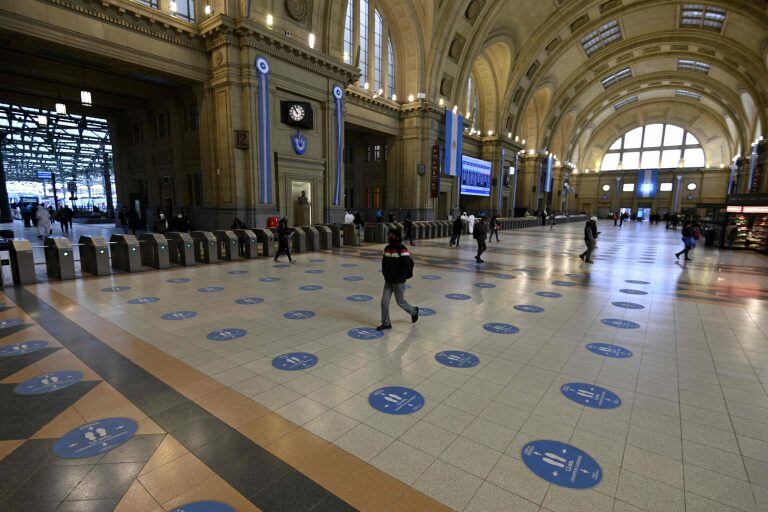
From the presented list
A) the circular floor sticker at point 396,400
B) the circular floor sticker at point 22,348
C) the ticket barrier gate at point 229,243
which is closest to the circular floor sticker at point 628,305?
the circular floor sticker at point 396,400

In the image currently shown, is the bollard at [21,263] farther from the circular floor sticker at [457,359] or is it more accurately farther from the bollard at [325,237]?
the circular floor sticker at [457,359]

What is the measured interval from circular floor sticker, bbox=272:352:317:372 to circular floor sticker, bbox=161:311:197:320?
2.50 m

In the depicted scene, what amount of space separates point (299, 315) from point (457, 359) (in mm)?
2927

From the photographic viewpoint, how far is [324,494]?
244cm

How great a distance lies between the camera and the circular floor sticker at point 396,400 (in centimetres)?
348

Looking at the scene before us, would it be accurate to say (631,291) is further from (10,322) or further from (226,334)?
(10,322)

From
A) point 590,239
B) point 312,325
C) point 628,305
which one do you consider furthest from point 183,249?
point 590,239

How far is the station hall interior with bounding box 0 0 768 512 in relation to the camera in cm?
263

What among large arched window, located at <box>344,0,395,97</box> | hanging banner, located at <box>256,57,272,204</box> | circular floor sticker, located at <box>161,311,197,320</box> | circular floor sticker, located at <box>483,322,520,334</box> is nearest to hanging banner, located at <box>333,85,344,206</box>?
large arched window, located at <box>344,0,395,97</box>

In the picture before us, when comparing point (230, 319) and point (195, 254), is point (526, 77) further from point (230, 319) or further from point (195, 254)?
point (230, 319)

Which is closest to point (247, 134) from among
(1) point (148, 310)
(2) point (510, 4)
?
(1) point (148, 310)

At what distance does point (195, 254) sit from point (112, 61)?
26.5 feet

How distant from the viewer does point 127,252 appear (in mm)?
9820

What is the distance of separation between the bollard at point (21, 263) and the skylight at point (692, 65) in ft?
182
